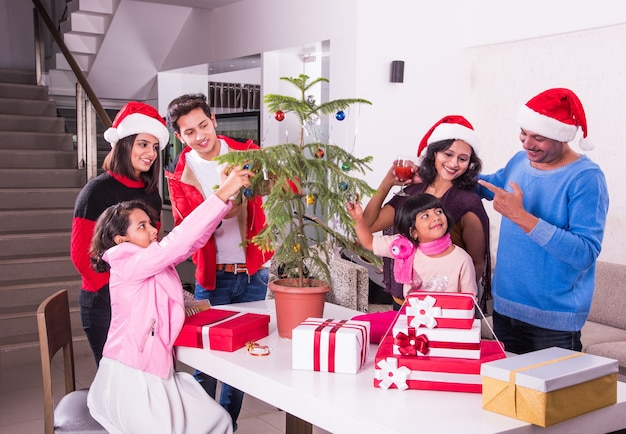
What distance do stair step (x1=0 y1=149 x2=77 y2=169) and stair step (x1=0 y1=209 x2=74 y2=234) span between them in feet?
2.10

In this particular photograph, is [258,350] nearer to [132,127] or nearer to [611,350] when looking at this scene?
[132,127]

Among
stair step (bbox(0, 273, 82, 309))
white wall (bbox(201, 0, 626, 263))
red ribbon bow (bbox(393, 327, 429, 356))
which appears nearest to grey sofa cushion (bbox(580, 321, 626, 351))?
white wall (bbox(201, 0, 626, 263))

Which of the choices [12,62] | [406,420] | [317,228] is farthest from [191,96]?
[12,62]

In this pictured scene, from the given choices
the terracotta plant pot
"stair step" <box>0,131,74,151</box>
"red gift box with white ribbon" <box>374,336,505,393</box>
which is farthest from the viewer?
"stair step" <box>0,131,74,151</box>

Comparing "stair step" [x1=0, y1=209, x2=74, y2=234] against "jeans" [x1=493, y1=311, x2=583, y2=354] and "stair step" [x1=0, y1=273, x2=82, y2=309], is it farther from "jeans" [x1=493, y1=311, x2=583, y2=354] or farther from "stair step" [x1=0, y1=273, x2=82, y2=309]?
"jeans" [x1=493, y1=311, x2=583, y2=354]

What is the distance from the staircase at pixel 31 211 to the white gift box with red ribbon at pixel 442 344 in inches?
152

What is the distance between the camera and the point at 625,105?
4.80m

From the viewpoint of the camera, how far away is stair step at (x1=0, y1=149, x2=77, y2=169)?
6750mm

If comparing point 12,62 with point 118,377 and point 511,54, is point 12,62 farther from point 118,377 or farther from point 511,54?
point 118,377

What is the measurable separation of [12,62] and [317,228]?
→ 7.87 metres

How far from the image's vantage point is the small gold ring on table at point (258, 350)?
220 cm

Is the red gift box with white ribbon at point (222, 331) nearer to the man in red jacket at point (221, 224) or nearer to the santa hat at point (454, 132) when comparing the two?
the man in red jacket at point (221, 224)

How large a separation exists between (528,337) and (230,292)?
124 cm

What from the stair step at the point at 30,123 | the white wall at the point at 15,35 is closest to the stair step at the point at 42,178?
the stair step at the point at 30,123
